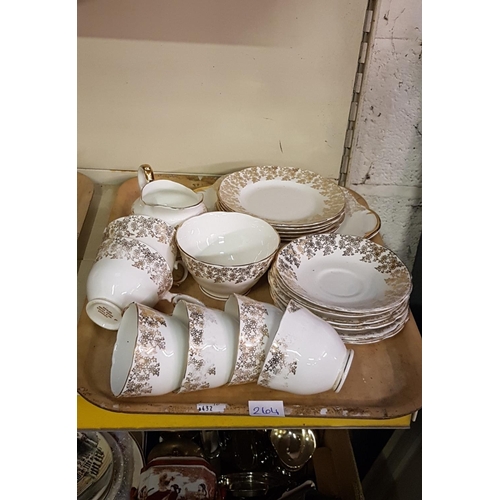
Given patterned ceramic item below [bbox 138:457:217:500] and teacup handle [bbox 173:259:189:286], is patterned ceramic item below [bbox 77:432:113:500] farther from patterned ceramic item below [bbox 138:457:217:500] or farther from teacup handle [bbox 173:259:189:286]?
teacup handle [bbox 173:259:189:286]

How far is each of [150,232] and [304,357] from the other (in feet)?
1.08

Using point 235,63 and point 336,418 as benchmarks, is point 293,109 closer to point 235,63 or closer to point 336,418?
point 235,63

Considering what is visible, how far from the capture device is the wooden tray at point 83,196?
1.01 meters

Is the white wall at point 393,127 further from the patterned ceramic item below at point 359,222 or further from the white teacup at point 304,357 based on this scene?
the white teacup at point 304,357

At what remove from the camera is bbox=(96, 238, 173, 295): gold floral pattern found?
2.40ft

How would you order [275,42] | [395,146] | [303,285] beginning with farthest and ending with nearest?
1. [395,146]
2. [275,42]
3. [303,285]

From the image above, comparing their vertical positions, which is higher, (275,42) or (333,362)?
(275,42)

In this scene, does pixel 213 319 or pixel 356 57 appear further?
pixel 356 57

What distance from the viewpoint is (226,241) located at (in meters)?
0.87

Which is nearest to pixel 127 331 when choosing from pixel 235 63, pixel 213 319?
pixel 213 319

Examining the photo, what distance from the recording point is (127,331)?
2.19 feet

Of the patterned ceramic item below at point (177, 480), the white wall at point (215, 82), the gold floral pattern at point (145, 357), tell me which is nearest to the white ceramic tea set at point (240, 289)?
the gold floral pattern at point (145, 357)

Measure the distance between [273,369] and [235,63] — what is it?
64cm

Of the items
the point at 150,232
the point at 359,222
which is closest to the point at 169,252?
the point at 150,232
